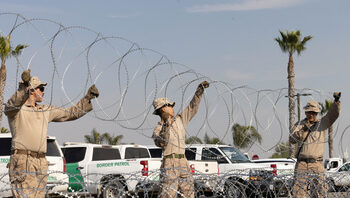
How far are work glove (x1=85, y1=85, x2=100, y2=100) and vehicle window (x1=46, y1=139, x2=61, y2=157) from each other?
20.1 feet

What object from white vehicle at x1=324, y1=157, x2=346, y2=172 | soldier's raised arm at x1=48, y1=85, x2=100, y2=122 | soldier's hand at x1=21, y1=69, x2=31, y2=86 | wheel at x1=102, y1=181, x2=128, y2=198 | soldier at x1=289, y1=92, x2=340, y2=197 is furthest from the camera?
white vehicle at x1=324, y1=157, x2=346, y2=172

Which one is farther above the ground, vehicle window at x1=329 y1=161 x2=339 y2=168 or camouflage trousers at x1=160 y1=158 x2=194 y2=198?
vehicle window at x1=329 y1=161 x2=339 y2=168

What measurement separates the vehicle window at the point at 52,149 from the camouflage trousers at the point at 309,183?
567cm

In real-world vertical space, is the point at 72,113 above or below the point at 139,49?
below

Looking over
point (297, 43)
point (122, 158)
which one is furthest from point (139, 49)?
point (297, 43)

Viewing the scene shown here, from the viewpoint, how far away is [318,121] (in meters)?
9.18

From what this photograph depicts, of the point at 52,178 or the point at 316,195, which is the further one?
the point at 52,178

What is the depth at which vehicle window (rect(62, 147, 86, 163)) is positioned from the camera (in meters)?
15.7

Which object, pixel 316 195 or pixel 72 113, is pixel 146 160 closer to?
pixel 316 195

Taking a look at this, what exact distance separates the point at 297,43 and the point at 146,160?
974 inches

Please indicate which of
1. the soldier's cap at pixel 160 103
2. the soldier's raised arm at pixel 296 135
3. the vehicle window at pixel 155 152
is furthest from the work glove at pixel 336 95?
the vehicle window at pixel 155 152

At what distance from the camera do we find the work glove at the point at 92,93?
7.26 m

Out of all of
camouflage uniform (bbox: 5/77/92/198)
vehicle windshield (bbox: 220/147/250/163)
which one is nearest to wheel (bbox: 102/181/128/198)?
camouflage uniform (bbox: 5/77/92/198)

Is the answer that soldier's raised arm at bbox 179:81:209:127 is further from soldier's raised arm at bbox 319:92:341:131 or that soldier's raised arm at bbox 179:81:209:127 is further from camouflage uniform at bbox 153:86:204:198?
soldier's raised arm at bbox 319:92:341:131
